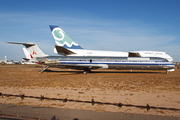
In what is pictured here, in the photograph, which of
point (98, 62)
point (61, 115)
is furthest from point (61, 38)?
point (61, 115)

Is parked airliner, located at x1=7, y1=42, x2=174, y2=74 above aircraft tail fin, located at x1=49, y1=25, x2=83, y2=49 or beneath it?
beneath

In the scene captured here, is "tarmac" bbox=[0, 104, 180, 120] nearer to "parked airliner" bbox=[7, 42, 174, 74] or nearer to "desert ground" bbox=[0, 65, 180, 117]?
"desert ground" bbox=[0, 65, 180, 117]

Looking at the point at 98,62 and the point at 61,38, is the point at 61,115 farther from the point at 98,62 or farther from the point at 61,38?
the point at 61,38

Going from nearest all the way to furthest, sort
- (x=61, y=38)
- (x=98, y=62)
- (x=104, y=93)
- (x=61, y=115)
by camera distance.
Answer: (x=61, y=115) < (x=104, y=93) < (x=98, y=62) < (x=61, y=38)

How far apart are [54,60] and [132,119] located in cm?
2339

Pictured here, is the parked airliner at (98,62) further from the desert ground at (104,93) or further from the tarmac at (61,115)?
the tarmac at (61,115)

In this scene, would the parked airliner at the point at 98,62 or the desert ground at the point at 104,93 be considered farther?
the parked airliner at the point at 98,62

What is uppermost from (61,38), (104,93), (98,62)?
(61,38)

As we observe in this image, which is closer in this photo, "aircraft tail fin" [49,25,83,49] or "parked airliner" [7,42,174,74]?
"parked airliner" [7,42,174,74]

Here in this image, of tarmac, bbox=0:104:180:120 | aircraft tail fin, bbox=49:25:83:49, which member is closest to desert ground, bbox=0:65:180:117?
tarmac, bbox=0:104:180:120

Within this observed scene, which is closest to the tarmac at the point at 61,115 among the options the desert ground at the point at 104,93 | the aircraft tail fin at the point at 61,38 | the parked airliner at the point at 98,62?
the desert ground at the point at 104,93

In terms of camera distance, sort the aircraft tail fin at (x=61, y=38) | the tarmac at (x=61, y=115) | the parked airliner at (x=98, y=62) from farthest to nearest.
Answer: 1. the aircraft tail fin at (x=61, y=38)
2. the parked airliner at (x=98, y=62)
3. the tarmac at (x=61, y=115)

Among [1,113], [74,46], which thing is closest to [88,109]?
[1,113]

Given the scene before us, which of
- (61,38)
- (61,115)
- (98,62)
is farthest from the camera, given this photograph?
(61,38)
